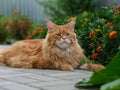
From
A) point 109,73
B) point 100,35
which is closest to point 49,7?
point 100,35

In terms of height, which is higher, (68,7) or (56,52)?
(68,7)

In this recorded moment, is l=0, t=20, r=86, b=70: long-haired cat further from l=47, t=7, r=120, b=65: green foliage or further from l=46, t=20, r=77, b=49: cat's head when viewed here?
l=47, t=7, r=120, b=65: green foliage

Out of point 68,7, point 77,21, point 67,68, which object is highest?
point 68,7

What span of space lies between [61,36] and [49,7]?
10.1 m

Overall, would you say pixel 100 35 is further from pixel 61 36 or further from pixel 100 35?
pixel 61 36

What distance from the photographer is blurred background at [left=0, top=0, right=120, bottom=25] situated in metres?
15.8

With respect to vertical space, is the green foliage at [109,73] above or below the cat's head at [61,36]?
below

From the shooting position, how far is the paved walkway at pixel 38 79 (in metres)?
5.09

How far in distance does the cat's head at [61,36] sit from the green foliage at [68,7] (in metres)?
8.71

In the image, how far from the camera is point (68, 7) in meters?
16.0

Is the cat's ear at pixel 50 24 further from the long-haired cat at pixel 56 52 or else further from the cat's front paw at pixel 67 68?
the cat's front paw at pixel 67 68

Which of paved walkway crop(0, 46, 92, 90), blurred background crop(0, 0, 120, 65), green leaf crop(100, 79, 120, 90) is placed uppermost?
blurred background crop(0, 0, 120, 65)

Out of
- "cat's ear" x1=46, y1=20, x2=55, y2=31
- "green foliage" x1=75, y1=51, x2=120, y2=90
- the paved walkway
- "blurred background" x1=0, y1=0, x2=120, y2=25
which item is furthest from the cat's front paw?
"blurred background" x1=0, y1=0, x2=120, y2=25

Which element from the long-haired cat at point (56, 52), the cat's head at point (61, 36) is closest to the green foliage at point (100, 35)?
the long-haired cat at point (56, 52)
